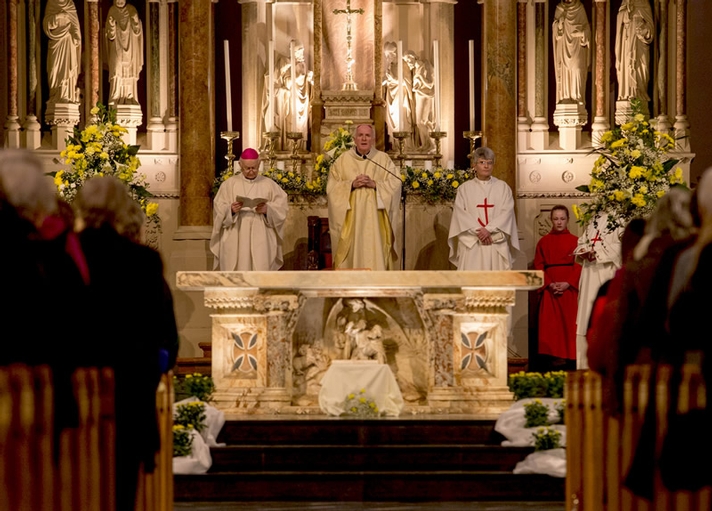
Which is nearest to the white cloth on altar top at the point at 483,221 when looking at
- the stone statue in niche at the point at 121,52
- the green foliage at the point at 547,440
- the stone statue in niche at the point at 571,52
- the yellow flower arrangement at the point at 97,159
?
the stone statue in niche at the point at 571,52

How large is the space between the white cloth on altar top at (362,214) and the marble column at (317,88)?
75.2 inches

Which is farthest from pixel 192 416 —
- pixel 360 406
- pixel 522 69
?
pixel 522 69

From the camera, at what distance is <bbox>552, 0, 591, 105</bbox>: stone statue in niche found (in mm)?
13352

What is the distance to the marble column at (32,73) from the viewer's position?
522 inches

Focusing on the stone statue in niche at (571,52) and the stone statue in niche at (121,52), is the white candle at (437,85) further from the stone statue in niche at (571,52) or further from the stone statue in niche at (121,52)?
the stone statue in niche at (121,52)

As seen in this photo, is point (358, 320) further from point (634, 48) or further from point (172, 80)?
point (634, 48)

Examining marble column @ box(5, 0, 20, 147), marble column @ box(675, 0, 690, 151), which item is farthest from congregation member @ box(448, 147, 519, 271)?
marble column @ box(5, 0, 20, 147)

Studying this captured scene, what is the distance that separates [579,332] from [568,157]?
2.32 metres

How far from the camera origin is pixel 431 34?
13.7 meters

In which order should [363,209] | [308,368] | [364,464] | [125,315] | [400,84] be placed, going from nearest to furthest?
[125,315] → [364,464] → [308,368] → [363,209] → [400,84]

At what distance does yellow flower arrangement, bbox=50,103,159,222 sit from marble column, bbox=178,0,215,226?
119 cm

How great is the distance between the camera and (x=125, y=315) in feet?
18.5

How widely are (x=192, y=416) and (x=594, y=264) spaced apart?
14.9ft

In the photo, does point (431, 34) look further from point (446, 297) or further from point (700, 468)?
point (700, 468)
